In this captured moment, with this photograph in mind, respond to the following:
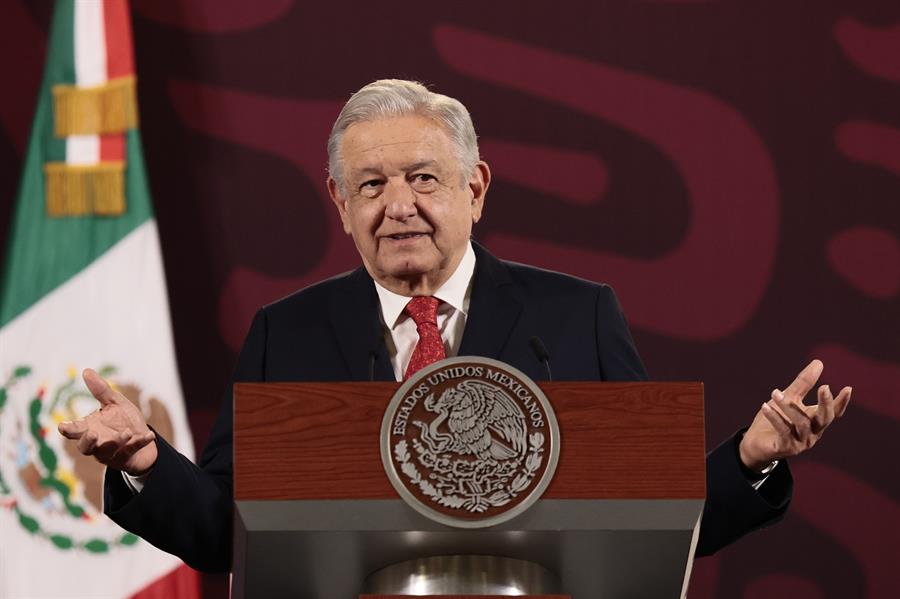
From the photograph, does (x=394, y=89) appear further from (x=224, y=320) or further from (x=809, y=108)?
(x=809, y=108)

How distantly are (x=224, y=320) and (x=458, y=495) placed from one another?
2453 millimetres

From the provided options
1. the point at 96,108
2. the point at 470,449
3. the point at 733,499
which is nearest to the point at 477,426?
the point at 470,449

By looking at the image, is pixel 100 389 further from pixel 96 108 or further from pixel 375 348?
pixel 96 108

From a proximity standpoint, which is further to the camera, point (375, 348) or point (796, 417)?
point (375, 348)

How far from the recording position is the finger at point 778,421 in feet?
6.47

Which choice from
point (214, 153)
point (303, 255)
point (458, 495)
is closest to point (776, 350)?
point (303, 255)

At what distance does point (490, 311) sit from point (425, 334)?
0.12 metres

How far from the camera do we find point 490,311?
2447mm

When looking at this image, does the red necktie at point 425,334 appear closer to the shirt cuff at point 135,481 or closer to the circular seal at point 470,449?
the shirt cuff at point 135,481

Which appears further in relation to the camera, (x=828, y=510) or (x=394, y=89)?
(x=828, y=510)

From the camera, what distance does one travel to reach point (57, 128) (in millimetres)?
4020

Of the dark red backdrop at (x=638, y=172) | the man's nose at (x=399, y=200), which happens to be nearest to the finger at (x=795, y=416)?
the man's nose at (x=399, y=200)

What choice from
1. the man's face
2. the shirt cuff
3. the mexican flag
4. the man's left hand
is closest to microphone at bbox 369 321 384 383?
the man's face

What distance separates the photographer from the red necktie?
2367mm
